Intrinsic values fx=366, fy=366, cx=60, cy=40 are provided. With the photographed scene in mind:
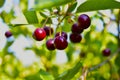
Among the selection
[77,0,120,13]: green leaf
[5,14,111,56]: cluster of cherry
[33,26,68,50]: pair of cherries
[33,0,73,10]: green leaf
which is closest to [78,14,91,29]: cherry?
[5,14,111,56]: cluster of cherry

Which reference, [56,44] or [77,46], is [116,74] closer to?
[77,46]

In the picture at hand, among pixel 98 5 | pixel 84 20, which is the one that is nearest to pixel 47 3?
pixel 98 5

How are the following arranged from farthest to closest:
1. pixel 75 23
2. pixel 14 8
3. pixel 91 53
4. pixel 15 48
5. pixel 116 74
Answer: pixel 91 53, pixel 15 48, pixel 116 74, pixel 14 8, pixel 75 23

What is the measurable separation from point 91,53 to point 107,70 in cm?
25

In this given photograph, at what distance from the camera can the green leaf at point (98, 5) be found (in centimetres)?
104

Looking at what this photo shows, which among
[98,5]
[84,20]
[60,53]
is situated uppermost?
[98,5]

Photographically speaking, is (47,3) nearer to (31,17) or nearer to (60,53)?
(31,17)

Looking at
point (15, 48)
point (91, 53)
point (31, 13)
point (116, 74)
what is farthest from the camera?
point (91, 53)

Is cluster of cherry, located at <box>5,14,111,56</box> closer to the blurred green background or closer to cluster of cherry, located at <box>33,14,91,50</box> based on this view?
cluster of cherry, located at <box>33,14,91,50</box>

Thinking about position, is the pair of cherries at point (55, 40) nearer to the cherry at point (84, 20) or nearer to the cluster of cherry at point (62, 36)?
the cluster of cherry at point (62, 36)

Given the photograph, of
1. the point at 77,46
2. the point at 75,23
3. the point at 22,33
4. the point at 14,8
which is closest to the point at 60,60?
the point at 77,46

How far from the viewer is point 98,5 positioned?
3.54ft

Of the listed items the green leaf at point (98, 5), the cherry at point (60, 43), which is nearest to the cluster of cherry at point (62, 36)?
the cherry at point (60, 43)

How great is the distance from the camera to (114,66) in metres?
2.65
